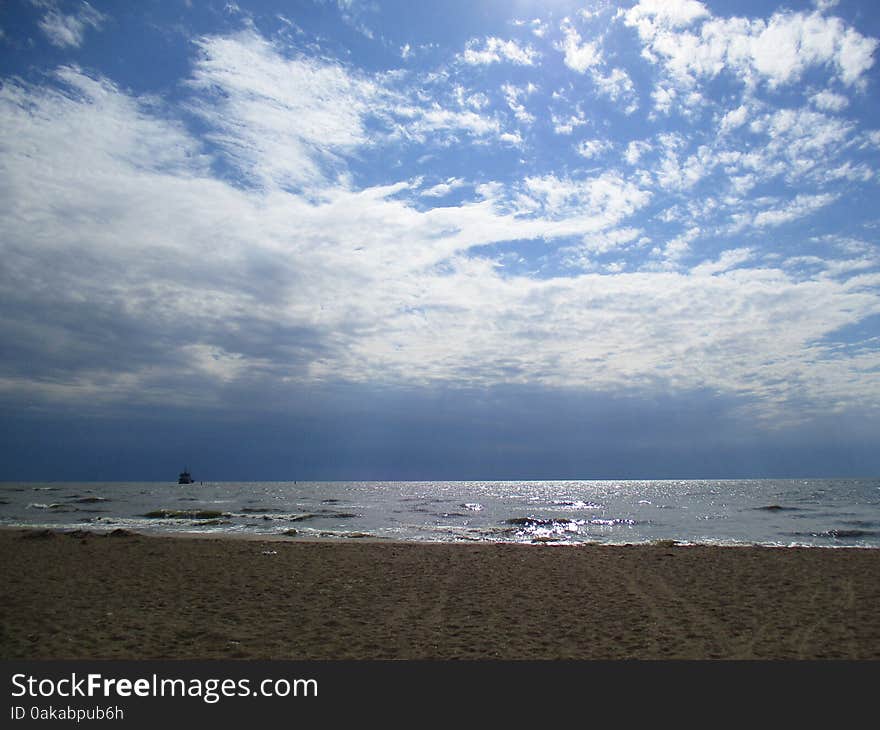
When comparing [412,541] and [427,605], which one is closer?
[427,605]

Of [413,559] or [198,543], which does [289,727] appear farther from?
[198,543]

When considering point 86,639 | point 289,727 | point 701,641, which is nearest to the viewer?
point 289,727

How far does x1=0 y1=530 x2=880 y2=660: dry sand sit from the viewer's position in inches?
327

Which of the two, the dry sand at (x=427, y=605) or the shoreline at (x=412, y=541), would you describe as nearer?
the dry sand at (x=427, y=605)

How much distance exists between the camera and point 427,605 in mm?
11172

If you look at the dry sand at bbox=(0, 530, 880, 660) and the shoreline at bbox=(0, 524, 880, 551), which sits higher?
the dry sand at bbox=(0, 530, 880, 660)

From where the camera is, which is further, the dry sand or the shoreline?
the shoreline

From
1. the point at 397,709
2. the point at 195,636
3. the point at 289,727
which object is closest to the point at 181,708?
the point at 289,727

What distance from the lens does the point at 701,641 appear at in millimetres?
8820

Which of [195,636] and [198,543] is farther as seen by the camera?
[198,543]

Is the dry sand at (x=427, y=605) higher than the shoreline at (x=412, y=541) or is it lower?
higher

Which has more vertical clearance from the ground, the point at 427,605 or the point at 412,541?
the point at 427,605

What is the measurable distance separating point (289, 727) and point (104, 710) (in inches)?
79.9

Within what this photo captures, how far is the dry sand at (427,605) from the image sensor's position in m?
8.30
